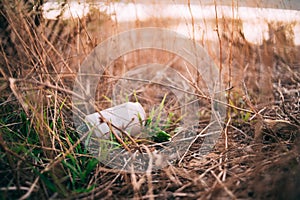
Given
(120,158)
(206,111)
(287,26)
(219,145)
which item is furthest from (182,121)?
(287,26)

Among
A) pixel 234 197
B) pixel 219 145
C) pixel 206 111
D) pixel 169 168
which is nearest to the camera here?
pixel 234 197

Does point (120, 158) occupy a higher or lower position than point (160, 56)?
lower

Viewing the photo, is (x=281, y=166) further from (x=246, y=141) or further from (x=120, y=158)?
(x=120, y=158)

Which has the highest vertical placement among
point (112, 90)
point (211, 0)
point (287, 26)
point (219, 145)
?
point (211, 0)

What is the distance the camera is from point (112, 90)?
1.78 metres

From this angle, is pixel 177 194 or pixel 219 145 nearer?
pixel 177 194

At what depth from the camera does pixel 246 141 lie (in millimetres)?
1397

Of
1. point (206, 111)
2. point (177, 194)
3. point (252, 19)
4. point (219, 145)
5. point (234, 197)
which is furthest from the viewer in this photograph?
point (206, 111)

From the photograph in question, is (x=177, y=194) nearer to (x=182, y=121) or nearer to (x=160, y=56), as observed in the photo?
(x=182, y=121)

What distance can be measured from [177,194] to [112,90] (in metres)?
0.96

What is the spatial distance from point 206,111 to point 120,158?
2.50ft

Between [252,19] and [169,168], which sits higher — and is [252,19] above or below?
above

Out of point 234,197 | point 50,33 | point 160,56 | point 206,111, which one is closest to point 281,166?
point 234,197

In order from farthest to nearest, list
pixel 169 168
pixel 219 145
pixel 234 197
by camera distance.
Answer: pixel 219 145 < pixel 169 168 < pixel 234 197
